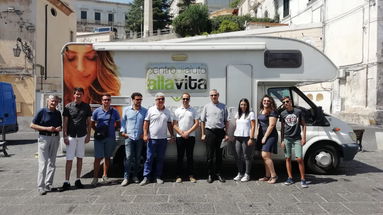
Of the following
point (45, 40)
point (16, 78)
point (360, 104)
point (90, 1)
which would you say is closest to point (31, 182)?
point (16, 78)

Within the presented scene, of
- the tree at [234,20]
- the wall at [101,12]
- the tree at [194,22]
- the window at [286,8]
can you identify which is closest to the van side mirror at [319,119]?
the window at [286,8]

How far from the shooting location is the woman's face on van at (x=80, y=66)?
719cm

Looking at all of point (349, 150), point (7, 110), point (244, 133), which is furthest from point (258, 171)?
point (7, 110)

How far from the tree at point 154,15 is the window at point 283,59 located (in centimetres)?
5435

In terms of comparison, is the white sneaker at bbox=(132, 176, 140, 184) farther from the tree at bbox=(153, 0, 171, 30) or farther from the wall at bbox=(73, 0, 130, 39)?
the wall at bbox=(73, 0, 130, 39)

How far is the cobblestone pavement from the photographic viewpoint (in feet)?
18.0

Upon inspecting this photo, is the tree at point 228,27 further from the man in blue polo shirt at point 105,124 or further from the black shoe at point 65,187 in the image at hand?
the black shoe at point 65,187

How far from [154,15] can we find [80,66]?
2157 inches

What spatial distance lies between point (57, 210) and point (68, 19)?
80.4ft

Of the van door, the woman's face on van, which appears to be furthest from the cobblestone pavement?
the woman's face on van

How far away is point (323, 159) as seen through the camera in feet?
25.2

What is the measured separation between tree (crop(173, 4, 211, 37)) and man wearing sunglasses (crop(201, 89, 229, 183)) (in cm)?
3801

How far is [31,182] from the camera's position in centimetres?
720

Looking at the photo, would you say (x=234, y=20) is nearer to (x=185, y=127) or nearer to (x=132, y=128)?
(x=185, y=127)
